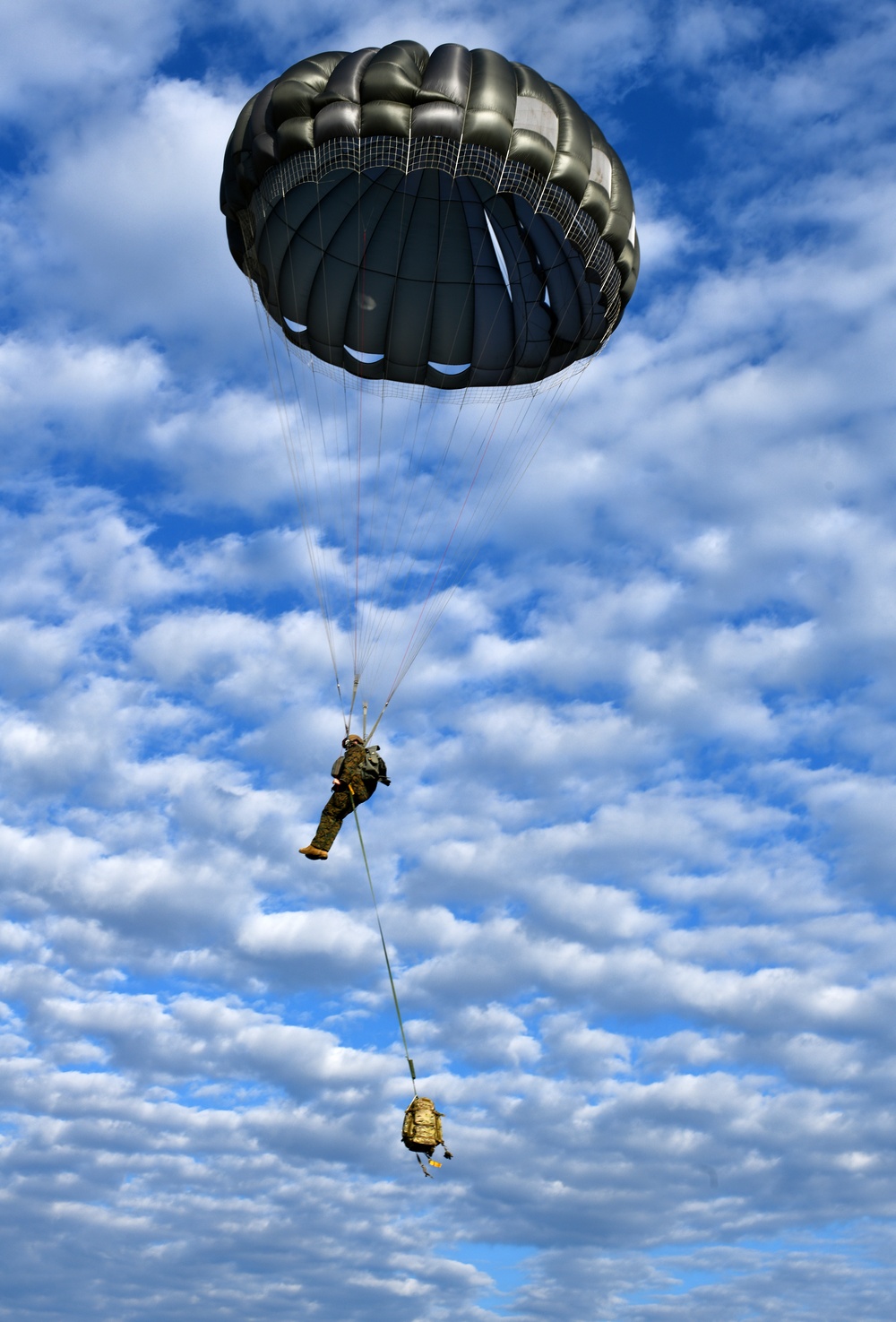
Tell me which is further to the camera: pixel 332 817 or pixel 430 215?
pixel 430 215

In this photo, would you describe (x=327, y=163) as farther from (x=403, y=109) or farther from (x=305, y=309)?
(x=305, y=309)

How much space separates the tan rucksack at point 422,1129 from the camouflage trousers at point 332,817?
396cm

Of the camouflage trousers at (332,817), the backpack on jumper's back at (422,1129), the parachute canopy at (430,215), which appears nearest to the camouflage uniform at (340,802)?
the camouflage trousers at (332,817)

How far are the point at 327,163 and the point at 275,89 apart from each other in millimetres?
1550

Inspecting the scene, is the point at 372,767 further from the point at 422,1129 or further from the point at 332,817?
the point at 422,1129

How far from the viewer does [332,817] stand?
70.4 feet

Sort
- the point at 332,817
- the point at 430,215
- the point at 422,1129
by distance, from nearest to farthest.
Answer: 1. the point at 422,1129
2. the point at 332,817
3. the point at 430,215

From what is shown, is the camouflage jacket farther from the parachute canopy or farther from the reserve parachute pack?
the parachute canopy

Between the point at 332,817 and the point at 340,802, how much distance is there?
241mm

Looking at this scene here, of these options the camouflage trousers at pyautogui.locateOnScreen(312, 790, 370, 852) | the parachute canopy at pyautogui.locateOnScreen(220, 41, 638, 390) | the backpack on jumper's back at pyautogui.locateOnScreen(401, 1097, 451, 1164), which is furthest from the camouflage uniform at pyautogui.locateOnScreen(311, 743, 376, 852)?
the parachute canopy at pyautogui.locateOnScreen(220, 41, 638, 390)

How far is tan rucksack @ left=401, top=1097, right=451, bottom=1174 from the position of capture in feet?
63.9

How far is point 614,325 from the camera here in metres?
25.2

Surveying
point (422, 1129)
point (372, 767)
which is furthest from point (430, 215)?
point (422, 1129)

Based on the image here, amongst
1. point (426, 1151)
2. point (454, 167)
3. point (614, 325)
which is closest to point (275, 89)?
point (454, 167)
